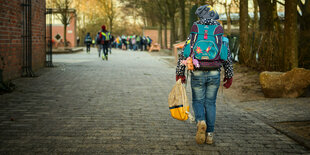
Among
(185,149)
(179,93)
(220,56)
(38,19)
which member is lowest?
(185,149)

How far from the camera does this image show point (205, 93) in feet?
16.6

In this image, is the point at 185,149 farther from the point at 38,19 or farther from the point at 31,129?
the point at 38,19

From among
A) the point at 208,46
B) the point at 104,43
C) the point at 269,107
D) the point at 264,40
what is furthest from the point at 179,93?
the point at 104,43

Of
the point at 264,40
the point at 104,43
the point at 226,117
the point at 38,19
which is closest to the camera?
the point at 226,117

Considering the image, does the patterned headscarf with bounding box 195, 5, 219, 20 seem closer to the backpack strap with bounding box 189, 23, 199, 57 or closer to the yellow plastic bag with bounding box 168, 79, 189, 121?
the backpack strap with bounding box 189, 23, 199, 57

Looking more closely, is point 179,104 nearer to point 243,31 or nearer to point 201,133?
point 201,133

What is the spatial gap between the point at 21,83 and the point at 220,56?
23.8ft

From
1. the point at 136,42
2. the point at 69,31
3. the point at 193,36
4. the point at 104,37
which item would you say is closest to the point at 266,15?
the point at 104,37

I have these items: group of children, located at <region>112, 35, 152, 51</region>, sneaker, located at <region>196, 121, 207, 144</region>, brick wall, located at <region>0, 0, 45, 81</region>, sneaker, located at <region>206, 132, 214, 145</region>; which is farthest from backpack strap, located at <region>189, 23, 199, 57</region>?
group of children, located at <region>112, 35, 152, 51</region>

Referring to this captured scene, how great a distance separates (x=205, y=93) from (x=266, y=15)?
411 inches

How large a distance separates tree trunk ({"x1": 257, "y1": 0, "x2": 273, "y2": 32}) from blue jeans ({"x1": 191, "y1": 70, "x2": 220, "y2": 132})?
999cm

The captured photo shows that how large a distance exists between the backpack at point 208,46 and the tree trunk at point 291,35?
4.84m

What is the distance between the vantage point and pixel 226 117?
6.78m

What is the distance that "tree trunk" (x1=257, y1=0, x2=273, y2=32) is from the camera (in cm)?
1445
